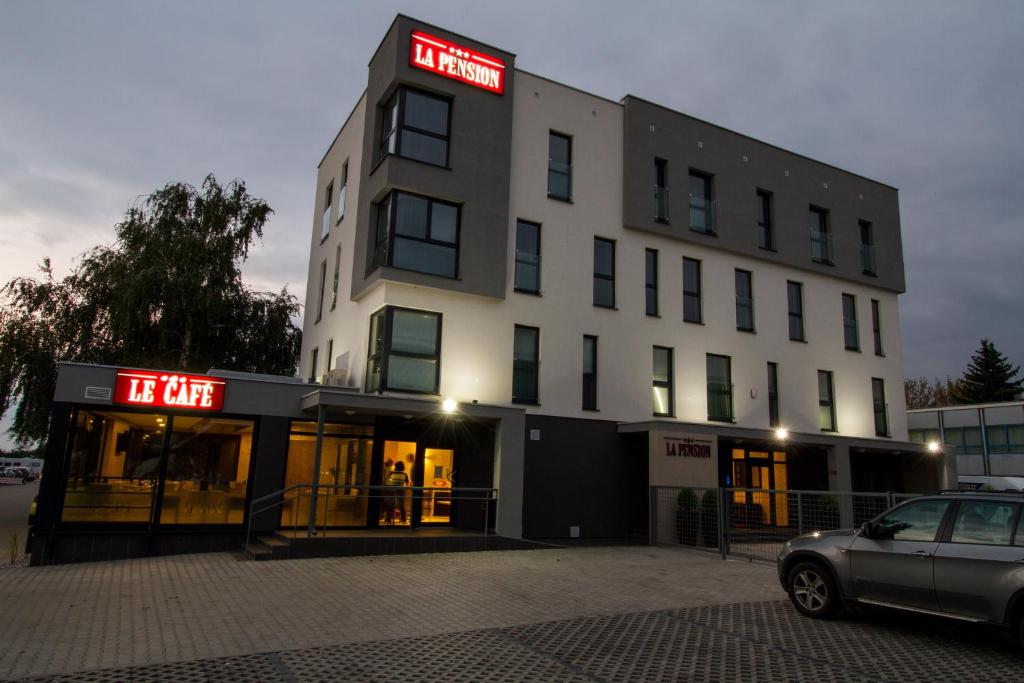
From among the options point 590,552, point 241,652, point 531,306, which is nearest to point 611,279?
point 531,306

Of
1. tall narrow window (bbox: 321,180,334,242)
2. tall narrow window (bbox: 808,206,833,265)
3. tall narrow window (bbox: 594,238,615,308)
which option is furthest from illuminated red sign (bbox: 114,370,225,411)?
tall narrow window (bbox: 808,206,833,265)

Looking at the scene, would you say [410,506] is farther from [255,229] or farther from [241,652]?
[255,229]

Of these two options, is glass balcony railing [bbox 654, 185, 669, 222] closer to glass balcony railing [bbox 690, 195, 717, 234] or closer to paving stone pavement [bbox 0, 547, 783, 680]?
glass balcony railing [bbox 690, 195, 717, 234]

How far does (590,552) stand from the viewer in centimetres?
1373

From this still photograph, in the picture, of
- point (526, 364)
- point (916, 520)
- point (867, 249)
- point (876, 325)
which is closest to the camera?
point (916, 520)

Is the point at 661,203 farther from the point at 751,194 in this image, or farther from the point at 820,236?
the point at 820,236

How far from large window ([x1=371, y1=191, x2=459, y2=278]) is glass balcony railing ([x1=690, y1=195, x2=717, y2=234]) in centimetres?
747

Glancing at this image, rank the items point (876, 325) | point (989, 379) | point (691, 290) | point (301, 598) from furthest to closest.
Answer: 1. point (989, 379)
2. point (876, 325)
3. point (691, 290)
4. point (301, 598)

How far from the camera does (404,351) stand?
14.8m

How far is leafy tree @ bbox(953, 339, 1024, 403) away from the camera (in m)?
50.9

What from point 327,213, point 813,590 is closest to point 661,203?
point 327,213

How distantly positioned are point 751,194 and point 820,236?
3246 millimetres

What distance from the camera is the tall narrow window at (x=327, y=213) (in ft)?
66.0

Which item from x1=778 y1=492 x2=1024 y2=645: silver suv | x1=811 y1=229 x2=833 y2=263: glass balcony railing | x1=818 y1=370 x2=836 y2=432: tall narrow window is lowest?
x1=778 y1=492 x2=1024 y2=645: silver suv
